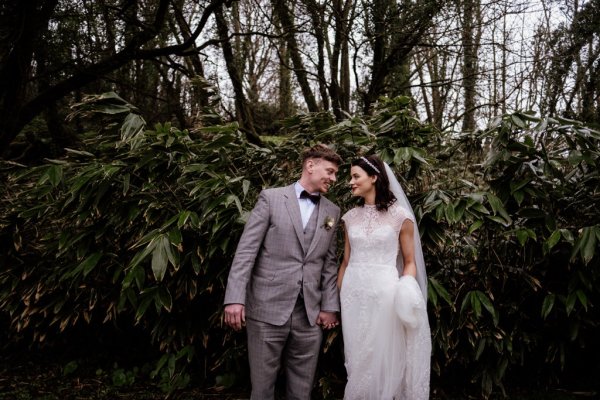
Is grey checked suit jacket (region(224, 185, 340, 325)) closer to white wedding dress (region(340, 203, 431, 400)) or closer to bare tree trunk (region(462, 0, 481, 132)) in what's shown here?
white wedding dress (region(340, 203, 431, 400))

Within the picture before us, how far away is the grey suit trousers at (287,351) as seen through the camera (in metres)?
2.44

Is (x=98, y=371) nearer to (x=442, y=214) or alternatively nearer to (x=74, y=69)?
(x=442, y=214)

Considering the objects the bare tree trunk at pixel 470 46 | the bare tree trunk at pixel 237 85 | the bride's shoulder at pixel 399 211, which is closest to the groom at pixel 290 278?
the bride's shoulder at pixel 399 211

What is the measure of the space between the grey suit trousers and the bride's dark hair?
0.71 metres

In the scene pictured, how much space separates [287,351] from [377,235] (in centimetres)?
81

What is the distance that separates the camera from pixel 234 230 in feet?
9.78

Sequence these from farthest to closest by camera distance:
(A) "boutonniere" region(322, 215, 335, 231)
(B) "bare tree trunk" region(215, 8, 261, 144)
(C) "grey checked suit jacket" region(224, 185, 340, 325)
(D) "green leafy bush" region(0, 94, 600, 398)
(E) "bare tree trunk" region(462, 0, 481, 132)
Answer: (B) "bare tree trunk" region(215, 8, 261, 144) → (E) "bare tree trunk" region(462, 0, 481, 132) → (D) "green leafy bush" region(0, 94, 600, 398) → (A) "boutonniere" region(322, 215, 335, 231) → (C) "grey checked suit jacket" region(224, 185, 340, 325)

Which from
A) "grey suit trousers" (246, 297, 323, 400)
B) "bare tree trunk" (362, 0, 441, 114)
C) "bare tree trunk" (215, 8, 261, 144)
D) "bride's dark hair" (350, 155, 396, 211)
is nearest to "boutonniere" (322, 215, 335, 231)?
"bride's dark hair" (350, 155, 396, 211)

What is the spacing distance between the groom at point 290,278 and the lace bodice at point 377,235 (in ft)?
0.56

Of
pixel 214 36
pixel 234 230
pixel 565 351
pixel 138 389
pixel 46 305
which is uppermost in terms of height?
pixel 214 36

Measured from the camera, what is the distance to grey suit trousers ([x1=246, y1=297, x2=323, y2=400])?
2.44 m

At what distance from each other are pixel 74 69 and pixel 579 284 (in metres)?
5.88

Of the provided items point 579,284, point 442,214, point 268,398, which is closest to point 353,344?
point 268,398

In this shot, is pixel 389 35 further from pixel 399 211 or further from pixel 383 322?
pixel 383 322
